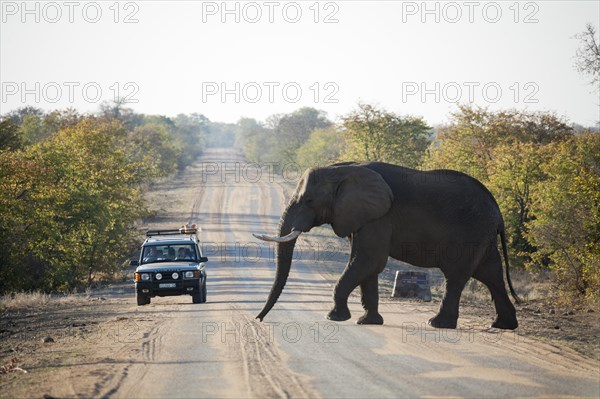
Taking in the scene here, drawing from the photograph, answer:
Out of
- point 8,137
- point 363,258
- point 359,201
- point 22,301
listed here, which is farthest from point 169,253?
point 8,137

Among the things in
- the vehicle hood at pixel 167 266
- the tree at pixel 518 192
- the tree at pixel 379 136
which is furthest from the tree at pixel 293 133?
the vehicle hood at pixel 167 266

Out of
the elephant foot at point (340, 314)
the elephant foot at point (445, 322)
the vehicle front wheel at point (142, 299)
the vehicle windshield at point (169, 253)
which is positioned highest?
the vehicle windshield at point (169, 253)

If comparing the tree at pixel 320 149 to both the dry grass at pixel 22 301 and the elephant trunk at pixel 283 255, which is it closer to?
the dry grass at pixel 22 301

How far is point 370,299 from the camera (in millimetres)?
17812

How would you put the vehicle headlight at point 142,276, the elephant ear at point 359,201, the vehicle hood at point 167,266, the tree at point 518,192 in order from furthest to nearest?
the tree at point 518,192
the vehicle headlight at point 142,276
the vehicle hood at point 167,266
the elephant ear at point 359,201

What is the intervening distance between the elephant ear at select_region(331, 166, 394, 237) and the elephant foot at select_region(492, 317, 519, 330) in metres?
3.66

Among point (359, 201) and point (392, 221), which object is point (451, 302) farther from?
point (359, 201)

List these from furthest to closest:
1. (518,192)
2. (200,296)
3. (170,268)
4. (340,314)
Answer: (518,192), (200,296), (170,268), (340,314)

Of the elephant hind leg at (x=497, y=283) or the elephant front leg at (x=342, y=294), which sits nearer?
the elephant front leg at (x=342, y=294)

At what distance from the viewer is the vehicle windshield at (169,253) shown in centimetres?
2614

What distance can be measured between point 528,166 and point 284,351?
27649 mm

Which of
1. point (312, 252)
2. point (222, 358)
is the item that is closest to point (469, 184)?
point (222, 358)

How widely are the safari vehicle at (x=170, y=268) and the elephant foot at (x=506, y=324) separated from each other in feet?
32.2

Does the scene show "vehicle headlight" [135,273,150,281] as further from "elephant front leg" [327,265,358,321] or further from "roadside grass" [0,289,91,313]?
"elephant front leg" [327,265,358,321]
